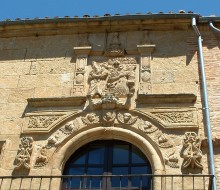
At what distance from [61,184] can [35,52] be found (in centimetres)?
319

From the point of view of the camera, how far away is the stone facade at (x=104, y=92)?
25.3 feet

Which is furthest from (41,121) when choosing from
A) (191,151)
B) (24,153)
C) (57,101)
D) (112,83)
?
(191,151)

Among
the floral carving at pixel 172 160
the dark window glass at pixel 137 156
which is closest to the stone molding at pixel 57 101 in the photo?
the dark window glass at pixel 137 156

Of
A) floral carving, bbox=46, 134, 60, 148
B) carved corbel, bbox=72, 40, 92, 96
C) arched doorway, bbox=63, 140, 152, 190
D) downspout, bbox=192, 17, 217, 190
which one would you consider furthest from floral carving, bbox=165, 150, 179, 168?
carved corbel, bbox=72, 40, 92, 96

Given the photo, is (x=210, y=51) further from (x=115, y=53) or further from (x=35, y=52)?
(x=35, y=52)

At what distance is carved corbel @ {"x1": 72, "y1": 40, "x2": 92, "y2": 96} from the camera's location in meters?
8.70

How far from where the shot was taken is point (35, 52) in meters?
9.62

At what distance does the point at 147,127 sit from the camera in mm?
7945

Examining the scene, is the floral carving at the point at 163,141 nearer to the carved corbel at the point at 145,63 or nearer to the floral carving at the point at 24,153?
the carved corbel at the point at 145,63

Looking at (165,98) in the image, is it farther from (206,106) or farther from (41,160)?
(41,160)

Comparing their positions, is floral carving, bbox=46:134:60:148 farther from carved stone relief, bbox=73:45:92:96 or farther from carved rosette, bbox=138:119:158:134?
carved rosette, bbox=138:119:158:134

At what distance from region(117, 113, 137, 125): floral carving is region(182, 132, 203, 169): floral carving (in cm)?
93

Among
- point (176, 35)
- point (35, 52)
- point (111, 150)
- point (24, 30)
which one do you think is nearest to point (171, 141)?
point (111, 150)

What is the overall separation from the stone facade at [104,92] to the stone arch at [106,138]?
2 centimetres
